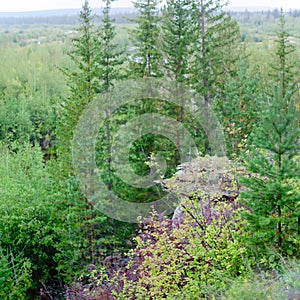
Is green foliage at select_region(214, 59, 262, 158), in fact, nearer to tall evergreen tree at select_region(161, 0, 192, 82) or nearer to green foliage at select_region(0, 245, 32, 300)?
tall evergreen tree at select_region(161, 0, 192, 82)

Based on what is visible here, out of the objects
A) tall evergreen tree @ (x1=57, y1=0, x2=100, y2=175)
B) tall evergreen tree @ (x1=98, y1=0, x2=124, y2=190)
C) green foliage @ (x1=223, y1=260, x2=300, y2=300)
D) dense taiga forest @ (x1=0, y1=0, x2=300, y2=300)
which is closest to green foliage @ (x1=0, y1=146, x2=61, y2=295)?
dense taiga forest @ (x1=0, y1=0, x2=300, y2=300)

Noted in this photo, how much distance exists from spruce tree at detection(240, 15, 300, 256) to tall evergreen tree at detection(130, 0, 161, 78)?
9.29 m

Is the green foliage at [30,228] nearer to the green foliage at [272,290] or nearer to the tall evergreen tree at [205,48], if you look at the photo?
the tall evergreen tree at [205,48]

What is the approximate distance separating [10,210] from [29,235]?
96 cm

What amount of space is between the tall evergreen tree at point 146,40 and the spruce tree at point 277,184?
9285 mm

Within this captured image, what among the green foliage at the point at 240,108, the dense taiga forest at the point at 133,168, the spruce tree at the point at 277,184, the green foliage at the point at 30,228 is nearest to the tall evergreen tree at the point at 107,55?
the dense taiga forest at the point at 133,168

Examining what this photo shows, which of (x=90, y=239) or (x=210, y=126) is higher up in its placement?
(x=210, y=126)

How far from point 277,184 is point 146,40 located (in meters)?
10.2

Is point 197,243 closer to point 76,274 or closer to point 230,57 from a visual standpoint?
point 76,274

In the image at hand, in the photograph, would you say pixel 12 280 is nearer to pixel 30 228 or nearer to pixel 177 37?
pixel 30 228

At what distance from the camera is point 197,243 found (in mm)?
6715

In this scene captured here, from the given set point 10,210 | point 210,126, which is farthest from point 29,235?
point 210,126

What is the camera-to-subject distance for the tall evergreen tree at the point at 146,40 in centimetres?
1431

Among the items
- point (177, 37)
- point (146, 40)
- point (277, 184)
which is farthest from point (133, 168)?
point (277, 184)
